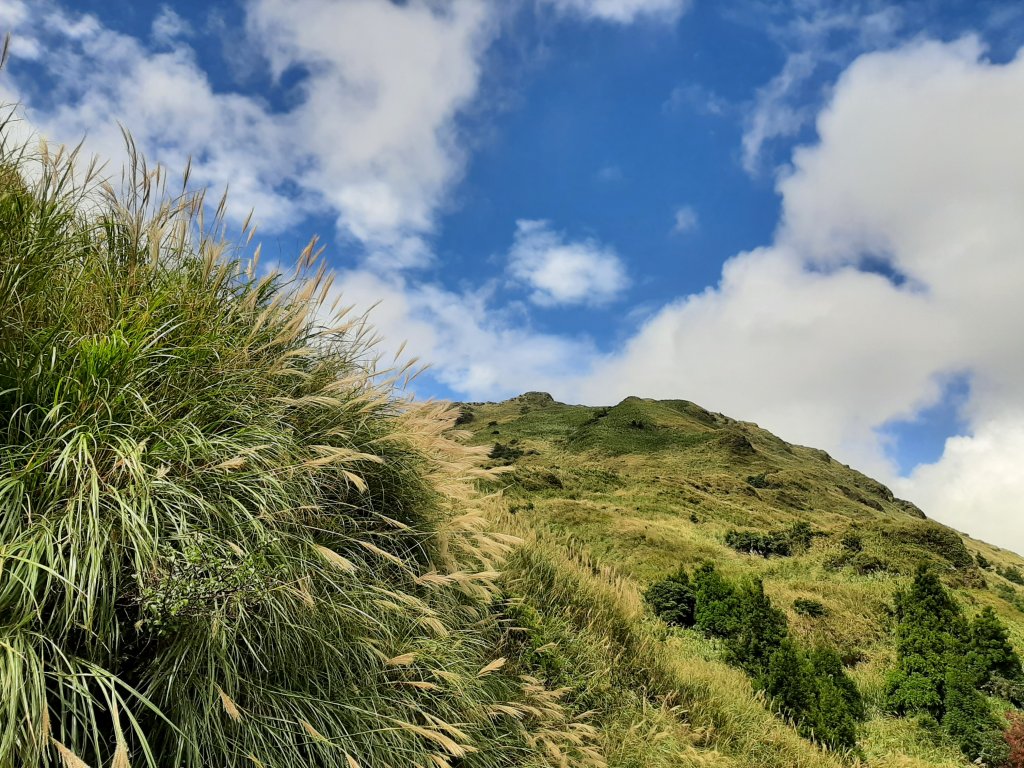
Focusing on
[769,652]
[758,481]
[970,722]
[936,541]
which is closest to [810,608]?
[769,652]

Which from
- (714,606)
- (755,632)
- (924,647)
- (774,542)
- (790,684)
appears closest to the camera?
(790,684)

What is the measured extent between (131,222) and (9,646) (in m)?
2.79

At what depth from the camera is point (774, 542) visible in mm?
28062

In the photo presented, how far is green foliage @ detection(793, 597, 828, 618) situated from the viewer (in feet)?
60.5

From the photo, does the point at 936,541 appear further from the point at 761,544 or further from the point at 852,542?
the point at 761,544

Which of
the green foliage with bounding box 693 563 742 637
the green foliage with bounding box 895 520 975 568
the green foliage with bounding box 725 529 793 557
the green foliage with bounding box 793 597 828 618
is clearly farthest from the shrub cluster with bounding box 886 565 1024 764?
the green foliage with bounding box 895 520 975 568

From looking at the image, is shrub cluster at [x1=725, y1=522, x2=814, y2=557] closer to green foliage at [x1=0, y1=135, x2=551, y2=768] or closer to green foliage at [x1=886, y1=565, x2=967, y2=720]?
green foliage at [x1=886, y1=565, x2=967, y2=720]

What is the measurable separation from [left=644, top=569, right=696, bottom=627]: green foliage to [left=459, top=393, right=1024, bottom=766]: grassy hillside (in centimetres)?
80

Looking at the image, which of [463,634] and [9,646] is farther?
[463,634]

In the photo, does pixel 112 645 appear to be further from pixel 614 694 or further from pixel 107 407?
pixel 614 694

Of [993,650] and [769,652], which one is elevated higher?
[993,650]

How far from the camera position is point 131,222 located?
12.4 ft

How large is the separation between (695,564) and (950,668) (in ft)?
42.5

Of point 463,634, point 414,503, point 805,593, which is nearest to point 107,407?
point 414,503
